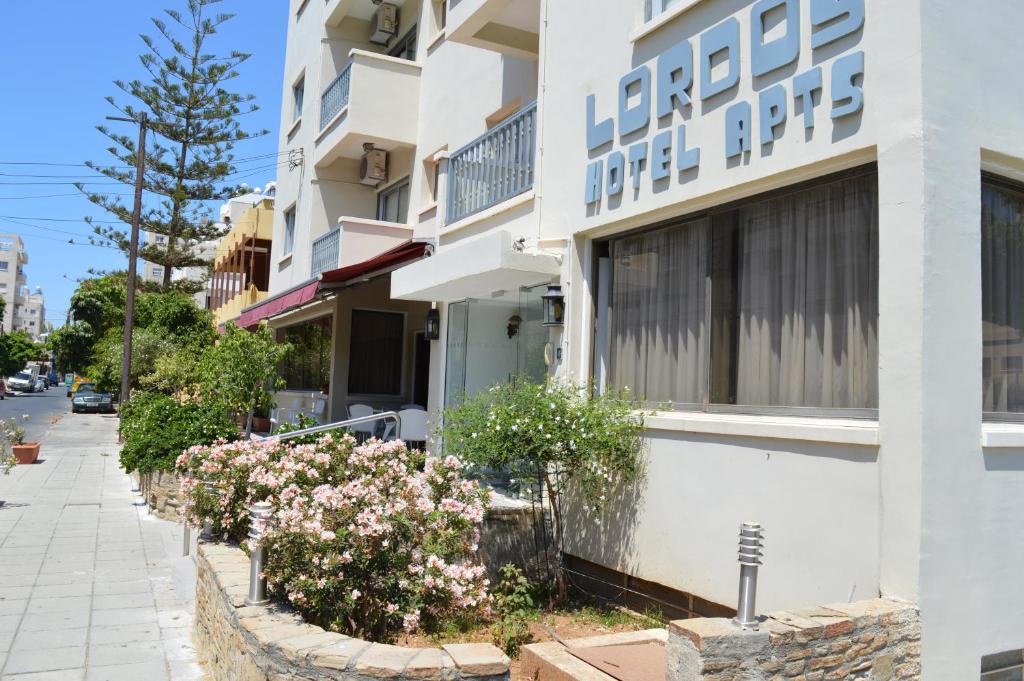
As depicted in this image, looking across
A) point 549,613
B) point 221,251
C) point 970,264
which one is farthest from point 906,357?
point 221,251

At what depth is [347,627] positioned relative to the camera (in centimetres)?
548

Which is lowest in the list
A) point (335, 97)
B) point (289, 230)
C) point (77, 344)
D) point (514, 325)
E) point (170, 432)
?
point (170, 432)

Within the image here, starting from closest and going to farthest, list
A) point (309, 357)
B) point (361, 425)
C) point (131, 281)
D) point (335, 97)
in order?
1. point (361, 425)
2. point (335, 97)
3. point (309, 357)
4. point (131, 281)

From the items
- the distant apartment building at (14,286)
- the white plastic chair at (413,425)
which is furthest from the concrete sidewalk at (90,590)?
the distant apartment building at (14,286)

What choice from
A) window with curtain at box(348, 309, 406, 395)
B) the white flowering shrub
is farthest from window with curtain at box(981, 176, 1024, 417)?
window with curtain at box(348, 309, 406, 395)

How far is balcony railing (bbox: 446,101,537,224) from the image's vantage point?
956cm

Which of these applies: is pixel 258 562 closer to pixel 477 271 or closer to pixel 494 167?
pixel 477 271

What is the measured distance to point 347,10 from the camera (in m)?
19.2

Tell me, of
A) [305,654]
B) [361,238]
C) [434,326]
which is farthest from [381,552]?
[361,238]

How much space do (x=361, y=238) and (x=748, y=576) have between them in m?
12.8

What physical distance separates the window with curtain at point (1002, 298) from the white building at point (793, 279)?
21mm

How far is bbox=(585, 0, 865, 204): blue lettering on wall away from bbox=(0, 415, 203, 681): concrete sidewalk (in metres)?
5.63

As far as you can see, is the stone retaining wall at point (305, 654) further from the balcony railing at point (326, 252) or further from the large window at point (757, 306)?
the balcony railing at point (326, 252)

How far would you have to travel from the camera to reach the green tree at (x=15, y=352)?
268 feet
